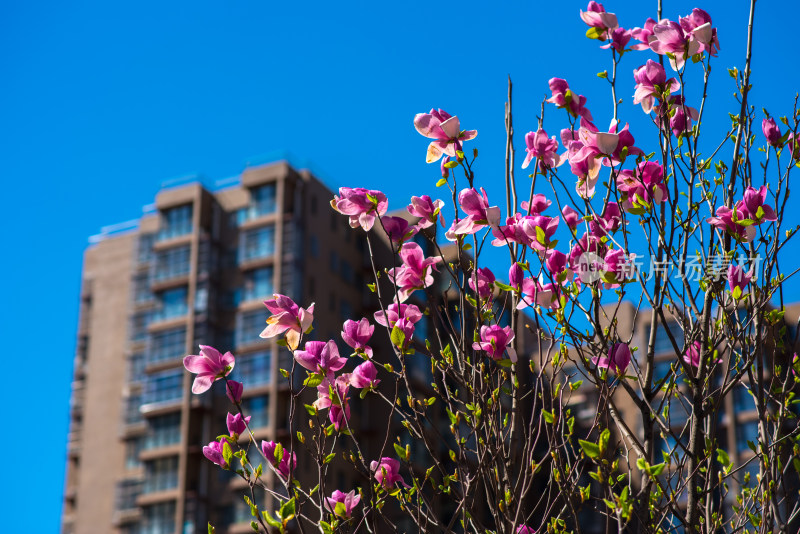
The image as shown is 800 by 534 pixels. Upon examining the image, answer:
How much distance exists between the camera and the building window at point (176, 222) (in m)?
30.4

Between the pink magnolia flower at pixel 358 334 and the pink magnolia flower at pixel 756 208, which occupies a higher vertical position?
the pink magnolia flower at pixel 756 208

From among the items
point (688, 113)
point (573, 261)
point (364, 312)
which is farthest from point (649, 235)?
point (364, 312)

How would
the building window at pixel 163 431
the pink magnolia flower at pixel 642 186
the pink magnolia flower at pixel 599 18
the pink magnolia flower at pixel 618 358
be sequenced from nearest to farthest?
the pink magnolia flower at pixel 618 358 < the pink magnolia flower at pixel 642 186 < the pink magnolia flower at pixel 599 18 < the building window at pixel 163 431

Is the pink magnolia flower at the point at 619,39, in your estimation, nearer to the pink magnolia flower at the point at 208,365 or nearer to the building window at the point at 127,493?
the pink magnolia flower at the point at 208,365

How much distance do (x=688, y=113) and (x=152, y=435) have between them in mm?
27127

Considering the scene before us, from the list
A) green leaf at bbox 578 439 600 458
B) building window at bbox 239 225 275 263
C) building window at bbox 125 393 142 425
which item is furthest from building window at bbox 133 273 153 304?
green leaf at bbox 578 439 600 458

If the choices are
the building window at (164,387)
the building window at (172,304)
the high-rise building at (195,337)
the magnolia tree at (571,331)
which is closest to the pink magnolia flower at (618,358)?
the magnolia tree at (571,331)

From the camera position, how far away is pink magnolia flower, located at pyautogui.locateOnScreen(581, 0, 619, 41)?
119 inches

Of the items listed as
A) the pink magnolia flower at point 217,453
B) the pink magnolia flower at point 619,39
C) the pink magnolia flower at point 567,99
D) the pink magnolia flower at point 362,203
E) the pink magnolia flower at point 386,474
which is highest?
the pink magnolia flower at point 619,39

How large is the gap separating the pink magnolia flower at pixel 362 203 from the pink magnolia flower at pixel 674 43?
881mm

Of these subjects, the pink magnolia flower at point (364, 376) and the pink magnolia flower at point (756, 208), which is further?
the pink magnolia flower at point (364, 376)

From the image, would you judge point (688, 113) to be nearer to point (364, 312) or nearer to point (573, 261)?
point (573, 261)

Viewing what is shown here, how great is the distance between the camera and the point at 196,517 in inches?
1057

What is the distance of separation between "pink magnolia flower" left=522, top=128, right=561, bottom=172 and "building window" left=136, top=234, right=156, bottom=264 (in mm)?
29736
